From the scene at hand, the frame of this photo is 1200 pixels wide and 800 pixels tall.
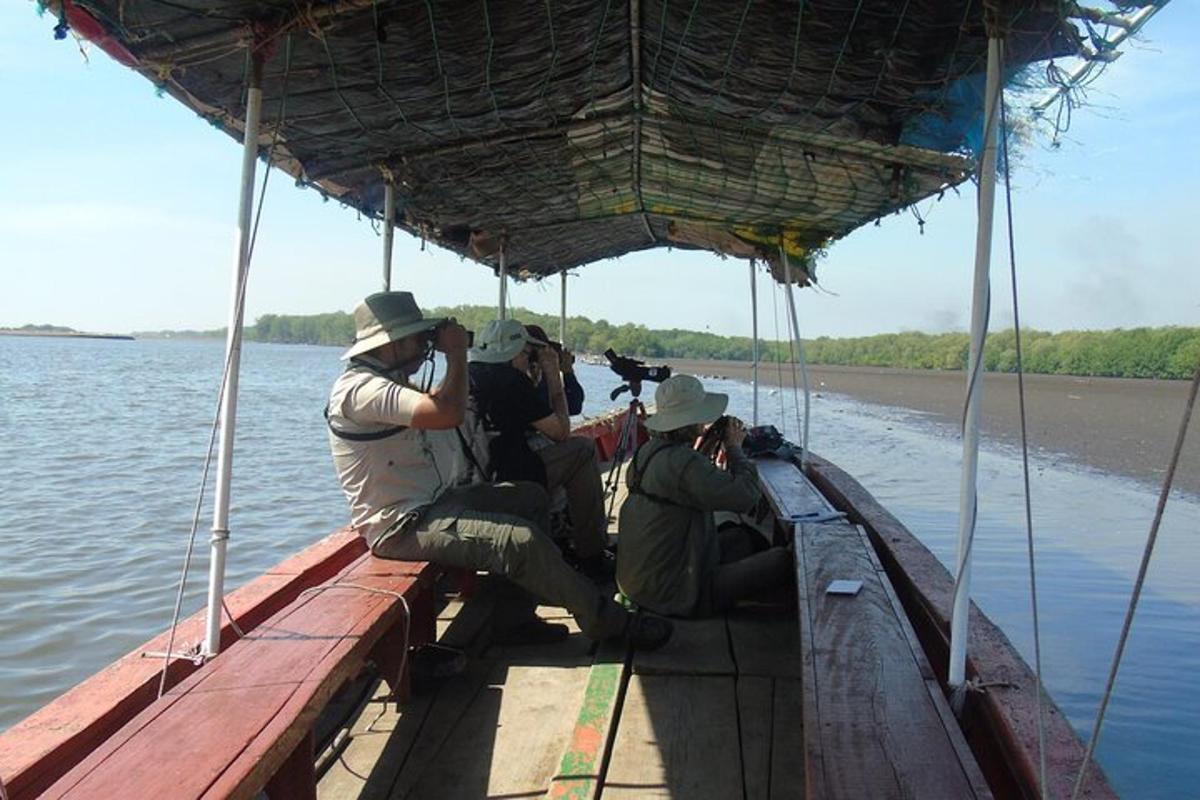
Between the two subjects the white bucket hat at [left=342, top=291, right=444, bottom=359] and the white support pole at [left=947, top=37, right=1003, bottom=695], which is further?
the white bucket hat at [left=342, top=291, right=444, bottom=359]

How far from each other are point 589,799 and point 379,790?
2.17 feet

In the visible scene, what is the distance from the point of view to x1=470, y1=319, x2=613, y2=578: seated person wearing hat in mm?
4453

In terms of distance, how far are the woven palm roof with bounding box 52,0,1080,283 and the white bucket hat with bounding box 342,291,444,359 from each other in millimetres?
725

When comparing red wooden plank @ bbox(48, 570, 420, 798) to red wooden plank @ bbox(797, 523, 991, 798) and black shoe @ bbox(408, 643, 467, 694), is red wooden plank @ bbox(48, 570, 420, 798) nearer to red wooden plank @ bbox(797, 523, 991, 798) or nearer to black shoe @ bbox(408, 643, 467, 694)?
black shoe @ bbox(408, 643, 467, 694)

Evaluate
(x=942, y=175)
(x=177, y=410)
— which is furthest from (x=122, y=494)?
(x=177, y=410)

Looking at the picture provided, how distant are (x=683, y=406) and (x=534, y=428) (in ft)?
3.42

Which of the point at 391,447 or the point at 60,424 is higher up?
the point at 391,447

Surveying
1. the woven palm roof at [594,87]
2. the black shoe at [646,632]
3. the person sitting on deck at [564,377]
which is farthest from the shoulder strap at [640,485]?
the woven palm roof at [594,87]

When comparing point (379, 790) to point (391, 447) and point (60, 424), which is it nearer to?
point (391, 447)

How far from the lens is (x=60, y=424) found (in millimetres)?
18844

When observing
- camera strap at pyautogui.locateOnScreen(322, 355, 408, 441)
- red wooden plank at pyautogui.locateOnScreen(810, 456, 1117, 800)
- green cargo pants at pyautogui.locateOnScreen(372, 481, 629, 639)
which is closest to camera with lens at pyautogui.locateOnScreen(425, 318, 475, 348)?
camera strap at pyautogui.locateOnScreen(322, 355, 408, 441)

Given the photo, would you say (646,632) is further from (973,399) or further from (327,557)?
(973,399)

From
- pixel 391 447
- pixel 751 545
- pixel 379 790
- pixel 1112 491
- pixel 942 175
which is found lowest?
pixel 1112 491

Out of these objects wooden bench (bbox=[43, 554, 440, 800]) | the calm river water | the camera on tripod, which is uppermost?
the camera on tripod
